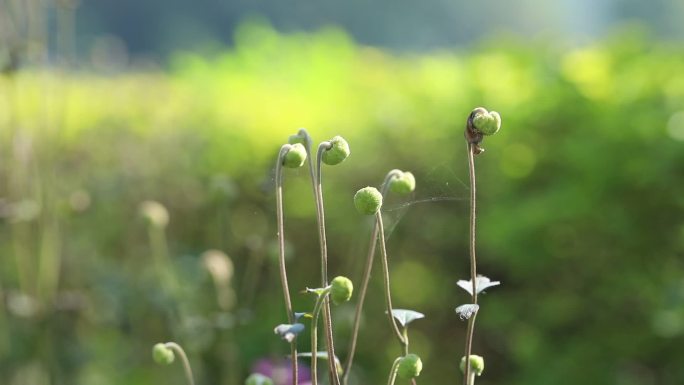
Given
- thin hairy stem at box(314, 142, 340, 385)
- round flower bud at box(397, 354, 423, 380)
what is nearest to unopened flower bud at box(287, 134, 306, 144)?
thin hairy stem at box(314, 142, 340, 385)

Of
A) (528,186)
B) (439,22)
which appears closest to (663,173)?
(528,186)

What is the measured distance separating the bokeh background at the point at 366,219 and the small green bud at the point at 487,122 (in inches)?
27.0

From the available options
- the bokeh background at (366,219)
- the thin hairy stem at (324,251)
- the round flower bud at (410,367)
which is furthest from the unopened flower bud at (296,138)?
the bokeh background at (366,219)

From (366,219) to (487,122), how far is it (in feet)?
4.54

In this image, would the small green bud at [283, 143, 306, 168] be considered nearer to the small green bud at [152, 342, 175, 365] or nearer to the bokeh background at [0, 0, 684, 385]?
the small green bud at [152, 342, 175, 365]

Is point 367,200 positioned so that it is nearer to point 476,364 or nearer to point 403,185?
point 403,185

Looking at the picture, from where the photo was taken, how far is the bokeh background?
1857mm

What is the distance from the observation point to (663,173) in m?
2.19

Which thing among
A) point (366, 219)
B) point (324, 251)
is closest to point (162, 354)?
point (324, 251)

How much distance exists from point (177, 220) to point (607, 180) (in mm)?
1512

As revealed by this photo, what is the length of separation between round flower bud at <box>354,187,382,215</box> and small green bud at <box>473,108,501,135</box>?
0.28ft

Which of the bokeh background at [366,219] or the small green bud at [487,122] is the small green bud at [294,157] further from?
the bokeh background at [366,219]

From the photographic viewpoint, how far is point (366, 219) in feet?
6.76

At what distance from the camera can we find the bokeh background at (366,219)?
6.09 feet
